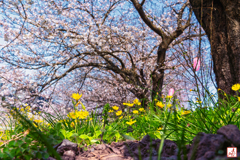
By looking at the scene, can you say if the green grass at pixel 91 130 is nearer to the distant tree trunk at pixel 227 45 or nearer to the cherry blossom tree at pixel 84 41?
the distant tree trunk at pixel 227 45

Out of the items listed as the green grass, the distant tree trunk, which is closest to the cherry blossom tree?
the distant tree trunk

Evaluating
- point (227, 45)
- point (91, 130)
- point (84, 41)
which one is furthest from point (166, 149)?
point (84, 41)

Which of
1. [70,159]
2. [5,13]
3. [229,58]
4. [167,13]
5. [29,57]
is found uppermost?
[167,13]

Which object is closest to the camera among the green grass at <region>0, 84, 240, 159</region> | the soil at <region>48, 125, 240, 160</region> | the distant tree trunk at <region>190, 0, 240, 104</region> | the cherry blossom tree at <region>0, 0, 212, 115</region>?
the soil at <region>48, 125, 240, 160</region>

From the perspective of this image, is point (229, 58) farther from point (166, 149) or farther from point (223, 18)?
point (166, 149)

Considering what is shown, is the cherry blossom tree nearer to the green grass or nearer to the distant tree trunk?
the distant tree trunk

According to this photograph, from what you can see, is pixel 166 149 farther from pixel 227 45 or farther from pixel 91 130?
pixel 227 45

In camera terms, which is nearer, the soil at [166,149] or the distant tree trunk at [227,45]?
the soil at [166,149]

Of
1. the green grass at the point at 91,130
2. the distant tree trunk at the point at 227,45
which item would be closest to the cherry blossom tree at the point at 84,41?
the distant tree trunk at the point at 227,45

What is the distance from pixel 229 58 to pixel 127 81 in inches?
152

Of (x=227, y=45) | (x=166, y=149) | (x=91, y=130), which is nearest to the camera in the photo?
(x=166, y=149)

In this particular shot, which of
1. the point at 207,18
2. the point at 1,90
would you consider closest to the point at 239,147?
the point at 207,18

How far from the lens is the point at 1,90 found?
20.5ft

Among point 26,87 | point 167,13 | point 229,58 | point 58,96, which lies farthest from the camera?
point 58,96
